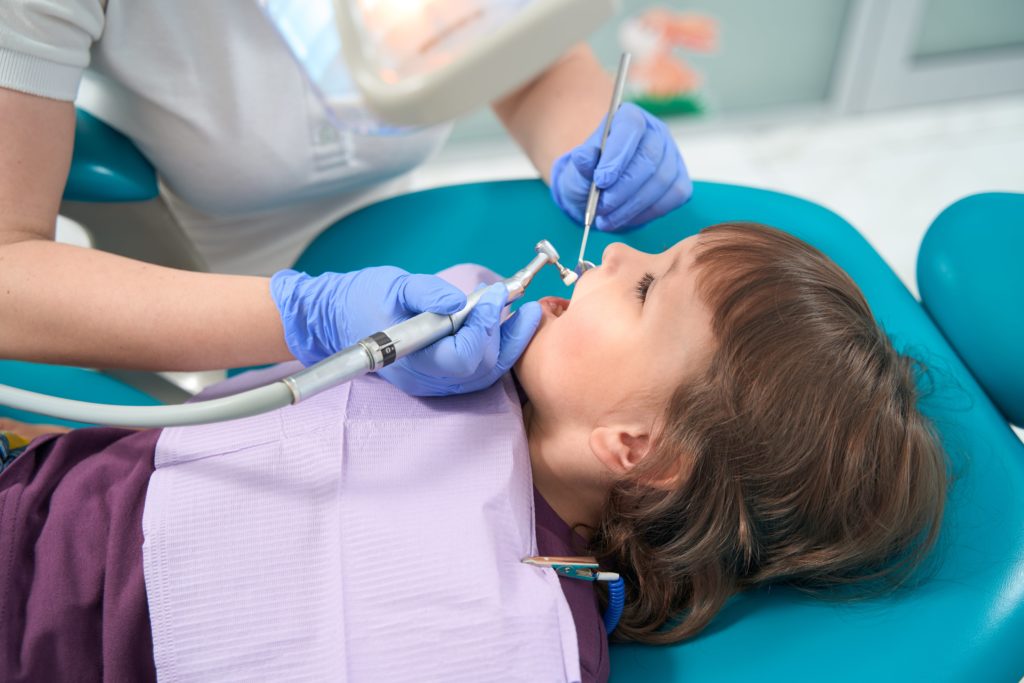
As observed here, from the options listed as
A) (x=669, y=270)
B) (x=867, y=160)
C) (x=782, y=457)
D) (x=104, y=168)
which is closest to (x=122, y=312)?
(x=104, y=168)

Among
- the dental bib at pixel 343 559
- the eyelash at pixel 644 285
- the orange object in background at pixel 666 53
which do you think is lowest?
the dental bib at pixel 343 559

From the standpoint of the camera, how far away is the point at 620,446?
0.94 metres

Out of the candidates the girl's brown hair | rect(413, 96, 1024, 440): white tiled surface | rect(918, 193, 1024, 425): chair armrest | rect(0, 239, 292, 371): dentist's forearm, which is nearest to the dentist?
rect(0, 239, 292, 371): dentist's forearm

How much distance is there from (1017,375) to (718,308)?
0.38 m

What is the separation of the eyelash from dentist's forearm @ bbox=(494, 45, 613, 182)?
0.33m

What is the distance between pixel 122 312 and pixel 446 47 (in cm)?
61

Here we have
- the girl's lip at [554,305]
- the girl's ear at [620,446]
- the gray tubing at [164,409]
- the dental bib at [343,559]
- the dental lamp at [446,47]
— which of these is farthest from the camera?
the girl's lip at [554,305]

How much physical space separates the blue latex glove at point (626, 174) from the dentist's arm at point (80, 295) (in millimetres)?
442

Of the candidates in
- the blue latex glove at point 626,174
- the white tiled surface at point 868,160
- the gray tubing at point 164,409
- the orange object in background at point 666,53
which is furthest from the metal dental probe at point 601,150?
the orange object in background at point 666,53

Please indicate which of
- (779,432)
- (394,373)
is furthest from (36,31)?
(779,432)

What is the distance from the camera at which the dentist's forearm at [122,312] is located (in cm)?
92

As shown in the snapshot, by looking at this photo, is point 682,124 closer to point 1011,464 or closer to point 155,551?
point 1011,464

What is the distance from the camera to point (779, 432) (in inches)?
34.9

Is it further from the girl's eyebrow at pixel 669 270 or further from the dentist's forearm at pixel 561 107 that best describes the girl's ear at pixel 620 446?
the dentist's forearm at pixel 561 107
